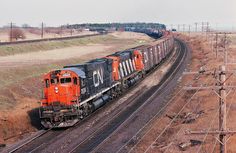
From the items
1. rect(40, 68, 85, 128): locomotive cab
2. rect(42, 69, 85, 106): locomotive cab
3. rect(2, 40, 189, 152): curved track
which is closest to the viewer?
rect(2, 40, 189, 152): curved track

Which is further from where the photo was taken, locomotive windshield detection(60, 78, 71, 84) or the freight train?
locomotive windshield detection(60, 78, 71, 84)

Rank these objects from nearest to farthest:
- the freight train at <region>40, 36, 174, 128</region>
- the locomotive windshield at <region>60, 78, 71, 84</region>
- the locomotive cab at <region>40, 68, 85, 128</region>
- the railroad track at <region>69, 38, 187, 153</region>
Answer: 1. the railroad track at <region>69, 38, 187, 153</region>
2. the locomotive cab at <region>40, 68, 85, 128</region>
3. the freight train at <region>40, 36, 174, 128</region>
4. the locomotive windshield at <region>60, 78, 71, 84</region>

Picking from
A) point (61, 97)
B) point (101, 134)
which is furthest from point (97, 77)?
point (101, 134)

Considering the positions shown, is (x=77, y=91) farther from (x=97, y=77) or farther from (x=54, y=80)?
(x=97, y=77)

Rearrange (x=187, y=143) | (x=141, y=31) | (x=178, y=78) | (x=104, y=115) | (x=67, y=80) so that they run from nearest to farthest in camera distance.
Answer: (x=187, y=143)
(x=67, y=80)
(x=104, y=115)
(x=178, y=78)
(x=141, y=31)

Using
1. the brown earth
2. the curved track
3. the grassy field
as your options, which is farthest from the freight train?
the grassy field

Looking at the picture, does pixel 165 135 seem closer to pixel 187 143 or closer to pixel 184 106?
pixel 187 143

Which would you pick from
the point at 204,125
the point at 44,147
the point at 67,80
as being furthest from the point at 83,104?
the point at 204,125

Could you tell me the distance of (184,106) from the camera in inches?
1391

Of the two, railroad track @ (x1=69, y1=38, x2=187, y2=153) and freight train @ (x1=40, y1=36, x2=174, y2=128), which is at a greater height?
freight train @ (x1=40, y1=36, x2=174, y2=128)

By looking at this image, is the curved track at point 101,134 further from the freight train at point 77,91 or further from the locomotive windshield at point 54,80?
the locomotive windshield at point 54,80

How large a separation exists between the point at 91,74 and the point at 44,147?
10.1 metres

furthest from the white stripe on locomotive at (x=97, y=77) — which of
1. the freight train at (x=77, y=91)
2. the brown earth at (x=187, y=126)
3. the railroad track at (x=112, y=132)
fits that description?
the brown earth at (x=187, y=126)

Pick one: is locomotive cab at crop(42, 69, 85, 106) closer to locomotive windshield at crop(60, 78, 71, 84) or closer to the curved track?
locomotive windshield at crop(60, 78, 71, 84)
